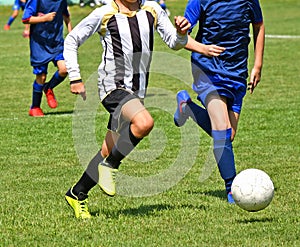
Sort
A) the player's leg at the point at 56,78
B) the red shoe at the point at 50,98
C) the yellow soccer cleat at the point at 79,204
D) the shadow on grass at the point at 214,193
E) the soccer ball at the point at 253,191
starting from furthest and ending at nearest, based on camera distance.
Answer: the red shoe at the point at 50,98 → the player's leg at the point at 56,78 → the shadow on grass at the point at 214,193 → the yellow soccer cleat at the point at 79,204 → the soccer ball at the point at 253,191

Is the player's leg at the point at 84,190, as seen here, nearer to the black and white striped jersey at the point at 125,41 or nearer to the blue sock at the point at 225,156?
Result: the black and white striped jersey at the point at 125,41

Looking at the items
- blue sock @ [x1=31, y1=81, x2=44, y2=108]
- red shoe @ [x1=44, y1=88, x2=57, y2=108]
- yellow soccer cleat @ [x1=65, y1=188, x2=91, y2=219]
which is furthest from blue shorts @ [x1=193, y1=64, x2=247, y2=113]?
red shoe @ [x1=44, y1=88, x2=57, y2=108]

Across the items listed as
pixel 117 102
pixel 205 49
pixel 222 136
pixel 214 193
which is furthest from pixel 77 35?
pixel 214 193

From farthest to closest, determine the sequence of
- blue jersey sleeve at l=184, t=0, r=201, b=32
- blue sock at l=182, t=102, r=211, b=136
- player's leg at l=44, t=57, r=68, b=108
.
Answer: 1. player's leg at l=44, t=57, r=68, b=108
2. blue sock at l=182, t=102, r=211, b=136
3. blue jersey sleeve at l=184, t=0, r=201, b=32

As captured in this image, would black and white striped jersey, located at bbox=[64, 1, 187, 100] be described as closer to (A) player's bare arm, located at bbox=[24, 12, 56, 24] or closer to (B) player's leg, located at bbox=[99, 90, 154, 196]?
(B) player's leg, located at bbox=[99, 90, 154, 196]

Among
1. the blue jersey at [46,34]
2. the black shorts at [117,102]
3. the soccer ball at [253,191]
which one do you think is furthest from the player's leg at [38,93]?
the soccer ball at [253,191]

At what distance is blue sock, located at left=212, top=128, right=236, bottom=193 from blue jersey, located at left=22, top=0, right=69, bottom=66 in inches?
238

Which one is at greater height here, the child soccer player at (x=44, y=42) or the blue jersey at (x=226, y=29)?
the blue jersey at (x=226, y=29)

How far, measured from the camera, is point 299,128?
1101cm

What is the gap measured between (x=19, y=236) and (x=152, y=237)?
92 centimetres

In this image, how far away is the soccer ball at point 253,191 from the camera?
6281 mm

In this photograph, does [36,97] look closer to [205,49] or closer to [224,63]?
[224,63]

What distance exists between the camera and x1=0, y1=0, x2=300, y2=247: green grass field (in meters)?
5.96

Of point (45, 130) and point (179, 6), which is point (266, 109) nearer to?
point (45, 130)
